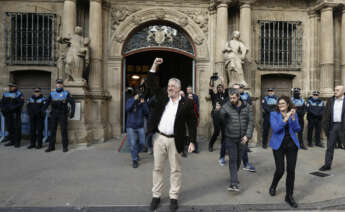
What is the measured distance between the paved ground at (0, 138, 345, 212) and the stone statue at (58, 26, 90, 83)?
2.91 metres

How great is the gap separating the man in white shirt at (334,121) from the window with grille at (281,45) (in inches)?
185

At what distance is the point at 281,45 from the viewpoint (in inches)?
388

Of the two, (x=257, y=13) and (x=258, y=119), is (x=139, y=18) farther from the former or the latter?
(x=258, y=119)

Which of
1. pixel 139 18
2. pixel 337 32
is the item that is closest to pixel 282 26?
pixel 337 32

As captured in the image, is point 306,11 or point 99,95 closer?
Answer: point 99,95

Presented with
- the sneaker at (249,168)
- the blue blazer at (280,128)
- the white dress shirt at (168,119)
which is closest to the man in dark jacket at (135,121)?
the white dress shirt at (168,119)

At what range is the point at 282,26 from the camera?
9773 millimetres

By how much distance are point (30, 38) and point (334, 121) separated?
10.7 metres

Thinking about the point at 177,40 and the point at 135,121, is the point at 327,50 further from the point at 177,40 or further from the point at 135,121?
the point at 135,121

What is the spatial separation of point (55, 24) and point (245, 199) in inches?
368

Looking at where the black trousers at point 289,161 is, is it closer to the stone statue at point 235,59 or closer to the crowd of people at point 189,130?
the crowd of people at point 189,130

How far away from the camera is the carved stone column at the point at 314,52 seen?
9.63 m

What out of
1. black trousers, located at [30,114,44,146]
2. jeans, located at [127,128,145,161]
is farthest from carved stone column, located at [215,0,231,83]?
black trousers, located at [30,114,44,146]

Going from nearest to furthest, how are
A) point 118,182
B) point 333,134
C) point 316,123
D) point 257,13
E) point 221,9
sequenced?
point 118,182
point 333,134
point 316,123
point 221,9
point 257,13
